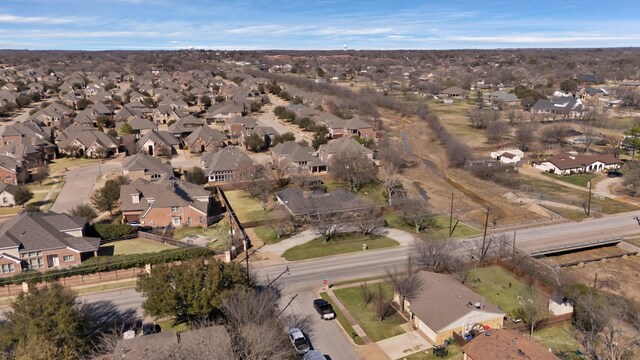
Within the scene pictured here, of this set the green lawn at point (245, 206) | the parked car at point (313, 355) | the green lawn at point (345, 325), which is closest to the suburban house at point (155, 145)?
the green lawn at point (245, 206)

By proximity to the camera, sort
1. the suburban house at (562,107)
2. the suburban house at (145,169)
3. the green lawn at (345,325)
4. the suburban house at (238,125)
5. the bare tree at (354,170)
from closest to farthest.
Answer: the green lawn at (345,325) → the suburban house at (145,169) → the bare tree at (354,170) → the suburban house at (238,125) → the suburban house at (562,107)

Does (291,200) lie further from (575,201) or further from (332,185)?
(575,201)

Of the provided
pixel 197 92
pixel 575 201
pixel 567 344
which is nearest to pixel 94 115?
pixel 197 92

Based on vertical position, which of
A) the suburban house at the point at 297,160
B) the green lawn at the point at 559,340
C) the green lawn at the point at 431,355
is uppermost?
the suburban house at the point at 297,160

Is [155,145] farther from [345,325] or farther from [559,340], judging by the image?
[559,340]

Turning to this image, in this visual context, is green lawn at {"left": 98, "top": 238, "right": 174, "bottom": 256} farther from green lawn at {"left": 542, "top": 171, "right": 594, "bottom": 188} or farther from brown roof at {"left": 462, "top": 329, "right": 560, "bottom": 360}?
green lawn at {"left": 542, "top": 171, "right": 594, "bottom": 188}

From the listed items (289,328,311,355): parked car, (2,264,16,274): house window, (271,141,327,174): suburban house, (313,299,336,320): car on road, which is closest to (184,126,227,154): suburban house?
(271,141,327,174): suburban house

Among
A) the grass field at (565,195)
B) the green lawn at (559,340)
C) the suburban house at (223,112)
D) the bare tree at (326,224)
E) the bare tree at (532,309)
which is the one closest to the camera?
the green lawn at (559,340)

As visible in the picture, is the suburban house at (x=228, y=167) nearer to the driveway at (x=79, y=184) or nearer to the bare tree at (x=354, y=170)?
the bare tree at (x=354, y=170)
